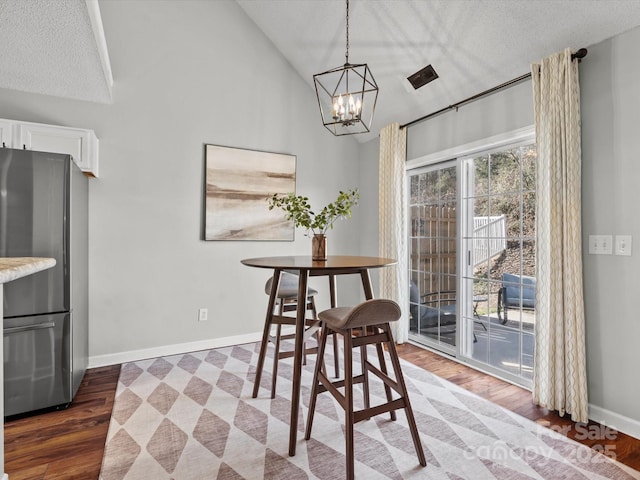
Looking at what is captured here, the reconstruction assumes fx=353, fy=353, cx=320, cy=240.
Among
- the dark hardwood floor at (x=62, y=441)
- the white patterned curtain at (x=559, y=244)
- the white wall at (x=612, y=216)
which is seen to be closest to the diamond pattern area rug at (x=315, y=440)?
the dark hardwood floor at (x=62, y=441)

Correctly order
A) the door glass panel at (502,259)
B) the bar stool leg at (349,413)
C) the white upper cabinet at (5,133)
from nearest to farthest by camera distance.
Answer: the bar stool leg at (349,413) < the white upper cabinet at (5,133) < the door glass panel at (502,259)

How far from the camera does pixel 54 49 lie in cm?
224

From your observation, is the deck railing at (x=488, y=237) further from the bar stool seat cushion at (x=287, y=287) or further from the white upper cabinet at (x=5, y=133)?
the white upper cabinet at (x=5, y=133)

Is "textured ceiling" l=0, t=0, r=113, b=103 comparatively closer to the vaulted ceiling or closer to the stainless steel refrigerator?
the vaulted ceiling

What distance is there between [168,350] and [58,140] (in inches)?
78.4

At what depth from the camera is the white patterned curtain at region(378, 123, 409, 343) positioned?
365 centimetres

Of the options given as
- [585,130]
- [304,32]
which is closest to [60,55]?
[304,32]

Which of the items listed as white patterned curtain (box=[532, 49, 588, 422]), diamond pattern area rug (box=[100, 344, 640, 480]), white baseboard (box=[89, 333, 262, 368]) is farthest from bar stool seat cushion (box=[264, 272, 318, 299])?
white patterned curtain (box=[532, 49, 588, 422])

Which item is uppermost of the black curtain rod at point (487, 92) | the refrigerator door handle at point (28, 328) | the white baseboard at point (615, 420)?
the black curtain rod at point (487, 92)

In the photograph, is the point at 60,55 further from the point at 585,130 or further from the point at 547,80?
the point at 585,130

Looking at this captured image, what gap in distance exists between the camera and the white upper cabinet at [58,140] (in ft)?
8.43

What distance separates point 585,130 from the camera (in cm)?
223

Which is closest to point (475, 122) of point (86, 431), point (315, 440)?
point (315, 440)

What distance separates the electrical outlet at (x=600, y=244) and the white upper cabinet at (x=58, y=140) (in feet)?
11.9
